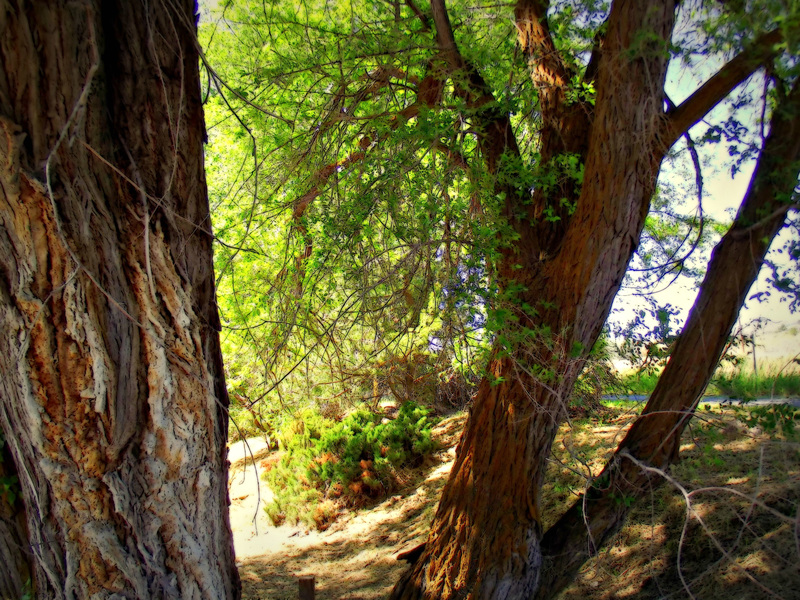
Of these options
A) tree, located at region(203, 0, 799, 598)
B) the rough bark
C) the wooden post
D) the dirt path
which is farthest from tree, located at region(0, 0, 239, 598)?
the dirt path

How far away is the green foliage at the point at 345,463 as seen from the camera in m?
7.96

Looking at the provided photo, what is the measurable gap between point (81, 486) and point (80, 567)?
32 centimetres

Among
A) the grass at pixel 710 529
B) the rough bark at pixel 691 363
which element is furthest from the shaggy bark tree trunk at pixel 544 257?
the grass at pixel 710 529

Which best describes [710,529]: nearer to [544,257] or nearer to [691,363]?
[691,363]

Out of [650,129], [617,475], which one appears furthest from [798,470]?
[650,129]

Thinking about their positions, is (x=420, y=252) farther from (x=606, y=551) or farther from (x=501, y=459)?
(x=606, y=551)

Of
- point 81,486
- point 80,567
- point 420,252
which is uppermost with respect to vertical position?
point 420,252

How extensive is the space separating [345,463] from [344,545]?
144 centimetres

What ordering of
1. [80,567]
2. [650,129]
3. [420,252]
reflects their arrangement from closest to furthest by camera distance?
[80,567] < [650,129] < [420,252]

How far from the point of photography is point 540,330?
12.3ft

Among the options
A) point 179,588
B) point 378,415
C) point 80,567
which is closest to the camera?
point 80,567

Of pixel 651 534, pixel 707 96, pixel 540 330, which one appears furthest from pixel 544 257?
pixel 651 534

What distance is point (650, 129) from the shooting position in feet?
11.5

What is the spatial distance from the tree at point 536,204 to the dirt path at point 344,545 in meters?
1.65
